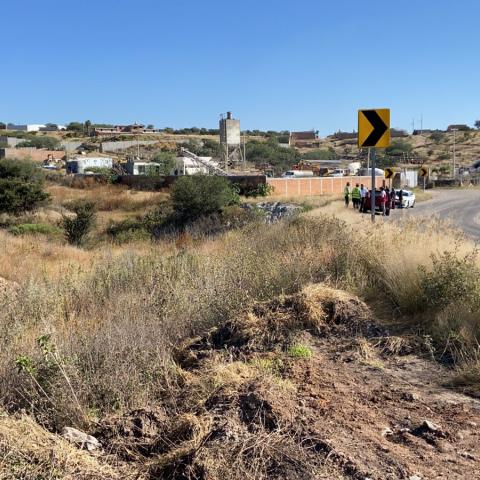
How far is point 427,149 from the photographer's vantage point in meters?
148

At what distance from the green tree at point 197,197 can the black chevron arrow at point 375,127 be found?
3487 cm

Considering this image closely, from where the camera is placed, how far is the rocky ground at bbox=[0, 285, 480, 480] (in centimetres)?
338

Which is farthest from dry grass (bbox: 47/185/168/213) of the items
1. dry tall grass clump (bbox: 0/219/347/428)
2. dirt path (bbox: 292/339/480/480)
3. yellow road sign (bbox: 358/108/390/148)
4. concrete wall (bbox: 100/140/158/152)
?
concrete wall (bbox: 100/140/158/152)

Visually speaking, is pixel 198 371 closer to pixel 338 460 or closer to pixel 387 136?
pixel 338 460

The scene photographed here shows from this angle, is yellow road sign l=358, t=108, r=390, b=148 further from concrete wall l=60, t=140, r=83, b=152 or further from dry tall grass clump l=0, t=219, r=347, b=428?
concrete wall l=60, t=140, r=83, b=152

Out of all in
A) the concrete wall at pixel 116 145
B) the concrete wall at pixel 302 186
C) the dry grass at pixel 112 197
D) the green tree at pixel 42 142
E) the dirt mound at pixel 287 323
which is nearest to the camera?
the dirt mound at pixel 287 323

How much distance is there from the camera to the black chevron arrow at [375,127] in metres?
11.0

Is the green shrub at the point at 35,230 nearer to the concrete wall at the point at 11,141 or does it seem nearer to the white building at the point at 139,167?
the white building at the point at 139,167

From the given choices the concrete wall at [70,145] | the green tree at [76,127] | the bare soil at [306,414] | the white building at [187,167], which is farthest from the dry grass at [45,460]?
the green tree at [76,127]

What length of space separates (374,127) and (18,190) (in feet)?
137

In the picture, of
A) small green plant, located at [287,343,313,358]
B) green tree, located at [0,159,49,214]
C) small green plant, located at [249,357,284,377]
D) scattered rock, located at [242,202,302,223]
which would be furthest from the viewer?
green tree, located at [0,159,49,214]

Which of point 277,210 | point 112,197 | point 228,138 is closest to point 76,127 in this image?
point 228,138

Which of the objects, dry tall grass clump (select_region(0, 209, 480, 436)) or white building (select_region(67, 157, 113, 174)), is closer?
dry tall grass clump (select_region(0, 209, 480, 436))

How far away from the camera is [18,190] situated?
47719 millimetres
